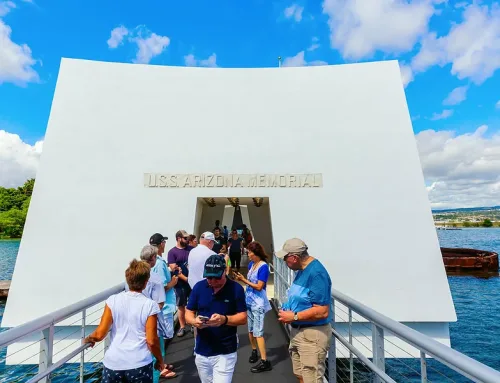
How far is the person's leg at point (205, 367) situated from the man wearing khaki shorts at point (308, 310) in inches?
24.1

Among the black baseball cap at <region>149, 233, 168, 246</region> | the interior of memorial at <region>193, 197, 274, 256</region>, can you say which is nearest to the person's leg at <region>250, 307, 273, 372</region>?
the black baseball cap at <region>149, 233, 168, 246</region>

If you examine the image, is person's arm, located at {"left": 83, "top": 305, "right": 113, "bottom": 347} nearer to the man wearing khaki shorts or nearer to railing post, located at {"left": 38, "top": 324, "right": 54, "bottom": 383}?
railing post, located at {"left": 38, "top": 324, "right": 54, "bottom": 383}

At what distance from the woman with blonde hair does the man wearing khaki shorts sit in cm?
98

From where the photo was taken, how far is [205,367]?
2547 millimetres

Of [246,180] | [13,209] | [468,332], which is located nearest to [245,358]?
[246,180]

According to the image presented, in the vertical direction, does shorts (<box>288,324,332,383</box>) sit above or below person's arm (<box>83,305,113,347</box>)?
below

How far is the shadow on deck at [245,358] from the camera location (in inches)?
156

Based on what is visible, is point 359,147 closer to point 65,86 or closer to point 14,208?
point 65,86

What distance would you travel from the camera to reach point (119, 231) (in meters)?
7.92

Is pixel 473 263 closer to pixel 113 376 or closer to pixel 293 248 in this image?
pixel 293 248

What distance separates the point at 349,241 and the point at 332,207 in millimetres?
865

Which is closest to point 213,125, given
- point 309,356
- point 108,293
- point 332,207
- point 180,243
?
point 332,207

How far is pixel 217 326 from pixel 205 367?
1.17 feet

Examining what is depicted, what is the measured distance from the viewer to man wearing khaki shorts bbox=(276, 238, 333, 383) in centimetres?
264
